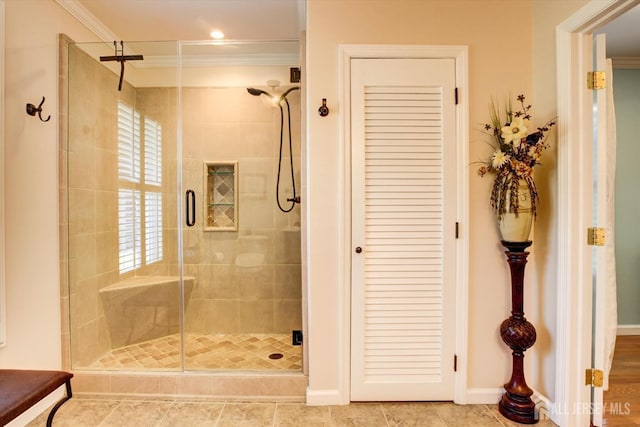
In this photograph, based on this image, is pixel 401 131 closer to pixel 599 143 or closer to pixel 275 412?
pixel 599 143

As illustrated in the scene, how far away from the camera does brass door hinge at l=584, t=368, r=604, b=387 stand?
1.67m

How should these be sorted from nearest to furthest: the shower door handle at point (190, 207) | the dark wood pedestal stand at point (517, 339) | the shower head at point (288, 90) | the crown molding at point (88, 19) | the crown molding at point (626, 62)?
1. the dark wood pedestal stand at point (517, 339)
2. the crown molding at point (88, 19)
3. the shower head at point (288, 90)
4. the shower door handle at point (190, 207)
5. the crown molding at point (626, 62)

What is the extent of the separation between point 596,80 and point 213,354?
2.96 meters

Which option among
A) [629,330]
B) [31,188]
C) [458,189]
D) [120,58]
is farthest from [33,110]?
[629,330]

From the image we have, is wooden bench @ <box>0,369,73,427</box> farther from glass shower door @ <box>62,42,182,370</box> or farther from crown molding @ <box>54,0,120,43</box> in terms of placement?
crown molding @ <box>54,0,120,43</box>

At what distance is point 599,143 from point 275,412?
2.36 m

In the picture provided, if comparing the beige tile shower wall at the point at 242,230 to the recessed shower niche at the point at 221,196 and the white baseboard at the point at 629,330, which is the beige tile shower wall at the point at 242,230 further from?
the white baseboard at the point at 629,330

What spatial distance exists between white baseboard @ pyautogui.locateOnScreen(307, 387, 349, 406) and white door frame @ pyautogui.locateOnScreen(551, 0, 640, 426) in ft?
4.02

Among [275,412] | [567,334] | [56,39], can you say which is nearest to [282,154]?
[56,39]

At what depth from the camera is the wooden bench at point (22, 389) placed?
1147 millimetres

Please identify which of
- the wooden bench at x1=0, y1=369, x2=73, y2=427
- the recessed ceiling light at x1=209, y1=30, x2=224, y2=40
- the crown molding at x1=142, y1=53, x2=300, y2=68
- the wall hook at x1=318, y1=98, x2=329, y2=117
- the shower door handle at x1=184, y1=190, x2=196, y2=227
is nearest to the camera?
the wooden bench at x1=0, y1=369, x2=73, y2=427

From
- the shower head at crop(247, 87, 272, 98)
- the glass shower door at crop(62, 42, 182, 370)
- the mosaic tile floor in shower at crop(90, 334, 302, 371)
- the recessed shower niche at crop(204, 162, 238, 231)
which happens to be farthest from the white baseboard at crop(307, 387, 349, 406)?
the shower head at crop(247, 87, 272, 98)

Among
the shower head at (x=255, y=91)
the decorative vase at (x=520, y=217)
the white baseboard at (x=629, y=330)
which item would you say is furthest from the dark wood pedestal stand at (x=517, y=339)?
the shower head at (x=255, y=91)

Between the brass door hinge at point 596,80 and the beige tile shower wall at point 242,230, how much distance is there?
2.01 meters
